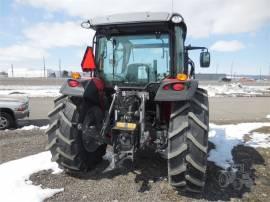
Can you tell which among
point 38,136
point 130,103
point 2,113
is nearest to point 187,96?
point 130,103

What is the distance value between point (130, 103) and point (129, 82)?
476mm

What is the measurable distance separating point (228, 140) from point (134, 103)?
12.0ft

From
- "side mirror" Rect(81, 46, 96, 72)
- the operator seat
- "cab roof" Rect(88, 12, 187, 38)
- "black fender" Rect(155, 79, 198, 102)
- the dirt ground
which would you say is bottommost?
the dirt ground

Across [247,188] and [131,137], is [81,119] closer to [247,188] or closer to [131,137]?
[131,137]

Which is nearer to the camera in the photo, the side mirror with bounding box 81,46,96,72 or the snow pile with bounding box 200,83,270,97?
the side mirror with bounding box 81,46,96,72

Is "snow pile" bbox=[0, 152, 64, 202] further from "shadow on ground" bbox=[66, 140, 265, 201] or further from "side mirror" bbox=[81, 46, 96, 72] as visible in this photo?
"side mirror" bbox=[81, 46, 96, 72]

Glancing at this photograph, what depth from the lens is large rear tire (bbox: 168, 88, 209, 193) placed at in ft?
14.8

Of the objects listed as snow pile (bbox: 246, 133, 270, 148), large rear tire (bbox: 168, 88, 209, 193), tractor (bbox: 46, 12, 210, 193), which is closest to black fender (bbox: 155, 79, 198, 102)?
tractor (bbox: 46, 12, 210, 193)

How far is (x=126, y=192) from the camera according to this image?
4.81 meters

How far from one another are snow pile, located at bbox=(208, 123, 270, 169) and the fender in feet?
8.33

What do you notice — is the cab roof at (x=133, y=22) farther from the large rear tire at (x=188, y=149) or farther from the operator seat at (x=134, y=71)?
the large rear tire at (x=188, y=149)

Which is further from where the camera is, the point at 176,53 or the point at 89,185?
the point at 176,53

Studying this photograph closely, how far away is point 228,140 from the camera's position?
8016mm

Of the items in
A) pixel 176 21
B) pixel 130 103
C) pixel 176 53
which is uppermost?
pixel 176 21
